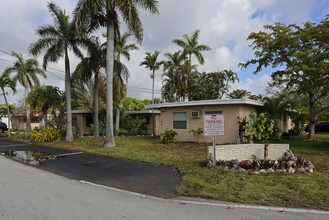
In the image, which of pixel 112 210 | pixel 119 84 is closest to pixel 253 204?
pixel 112 210

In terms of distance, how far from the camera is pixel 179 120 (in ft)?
59.7

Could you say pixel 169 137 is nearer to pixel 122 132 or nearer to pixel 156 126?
pixel 122 132

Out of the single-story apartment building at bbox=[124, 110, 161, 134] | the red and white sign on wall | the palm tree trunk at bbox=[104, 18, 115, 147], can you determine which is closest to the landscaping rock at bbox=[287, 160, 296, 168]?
the red and white sign on wall

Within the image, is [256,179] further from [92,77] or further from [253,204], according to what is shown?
[92,77]

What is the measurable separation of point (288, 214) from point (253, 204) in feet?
2.33

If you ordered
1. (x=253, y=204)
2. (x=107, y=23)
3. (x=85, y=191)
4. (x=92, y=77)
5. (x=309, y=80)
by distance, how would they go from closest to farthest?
1. (x=253, y=204)
2. (x=85, y=191)
3. (x=107, y=23)
4. (x=309, y=80)
5. (x=92, y=77)

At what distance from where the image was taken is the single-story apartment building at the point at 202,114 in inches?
627

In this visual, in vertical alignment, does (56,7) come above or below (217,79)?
above

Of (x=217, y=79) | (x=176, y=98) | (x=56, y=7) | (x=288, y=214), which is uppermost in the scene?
(x=56, y=7)

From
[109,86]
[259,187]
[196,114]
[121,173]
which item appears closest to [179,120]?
[196,114]

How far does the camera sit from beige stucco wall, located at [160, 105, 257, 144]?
52.4 ft

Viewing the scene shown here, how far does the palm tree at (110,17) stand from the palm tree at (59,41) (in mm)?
3501

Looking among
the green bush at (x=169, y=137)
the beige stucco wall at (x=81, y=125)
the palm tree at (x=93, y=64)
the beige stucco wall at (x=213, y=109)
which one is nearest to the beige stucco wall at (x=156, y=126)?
the beige stucco wall at (x=81, y=125)

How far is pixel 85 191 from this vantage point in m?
6.44
